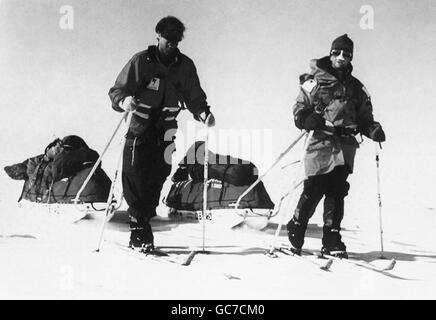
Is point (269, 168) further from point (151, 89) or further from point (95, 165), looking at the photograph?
point (95, 165)

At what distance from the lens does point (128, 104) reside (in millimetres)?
2725

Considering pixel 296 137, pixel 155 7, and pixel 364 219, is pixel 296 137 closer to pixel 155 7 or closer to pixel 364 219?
pixel 364 219

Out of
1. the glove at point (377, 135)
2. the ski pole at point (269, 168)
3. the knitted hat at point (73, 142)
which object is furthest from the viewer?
the knitted hat at point (73, 142)

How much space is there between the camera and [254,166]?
319cm

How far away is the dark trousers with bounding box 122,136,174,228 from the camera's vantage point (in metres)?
2.77

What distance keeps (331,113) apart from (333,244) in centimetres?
71

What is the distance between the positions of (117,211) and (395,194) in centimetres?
162

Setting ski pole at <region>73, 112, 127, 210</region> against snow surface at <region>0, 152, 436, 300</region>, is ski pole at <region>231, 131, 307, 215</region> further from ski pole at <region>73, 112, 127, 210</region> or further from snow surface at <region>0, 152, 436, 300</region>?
ski pole at <region>73, 112, 127, 210</region>

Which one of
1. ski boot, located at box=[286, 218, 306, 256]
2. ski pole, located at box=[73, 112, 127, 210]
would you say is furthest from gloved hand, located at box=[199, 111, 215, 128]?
ski boot, located at box=[286, 218, 306, 256]

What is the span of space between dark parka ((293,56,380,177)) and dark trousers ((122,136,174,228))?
30.3 inches

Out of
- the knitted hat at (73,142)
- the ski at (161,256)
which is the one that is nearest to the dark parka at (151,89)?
the knitted hat at (73,142)

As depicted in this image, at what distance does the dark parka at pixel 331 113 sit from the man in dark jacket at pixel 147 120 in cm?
70

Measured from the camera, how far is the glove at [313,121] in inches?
111

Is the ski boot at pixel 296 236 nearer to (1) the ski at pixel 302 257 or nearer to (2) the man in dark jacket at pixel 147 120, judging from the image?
(1) the ski at pixel 302 257
